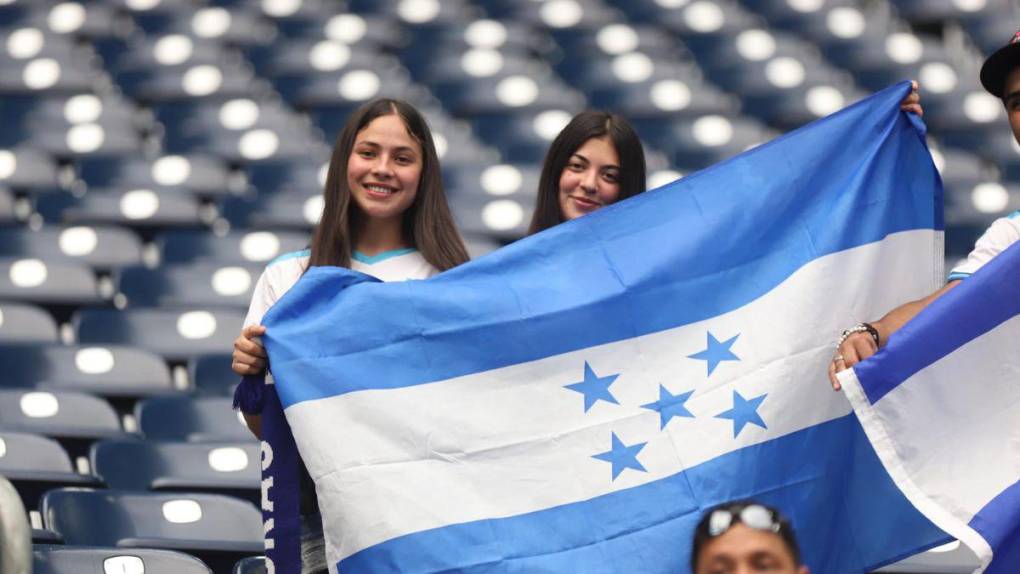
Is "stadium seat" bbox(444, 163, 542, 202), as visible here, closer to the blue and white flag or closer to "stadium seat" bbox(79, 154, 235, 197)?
"stadium seat" bbox(79, 154, 235, 197)

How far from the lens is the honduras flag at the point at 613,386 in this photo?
11.1 feet

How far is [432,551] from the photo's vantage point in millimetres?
3303

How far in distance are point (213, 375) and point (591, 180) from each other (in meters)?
2.45

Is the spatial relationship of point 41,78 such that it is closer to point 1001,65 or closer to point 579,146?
point 579,146

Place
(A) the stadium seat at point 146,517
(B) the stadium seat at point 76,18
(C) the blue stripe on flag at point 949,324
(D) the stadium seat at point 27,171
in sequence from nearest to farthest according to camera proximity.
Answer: (C) the blue stripe on flag at point 949,324, (A) the stadium seat at point 146,517, (D) the stadium seat at point 27,171, (B) the stadium seat at point 76,18

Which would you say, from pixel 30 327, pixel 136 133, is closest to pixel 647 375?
pixel 30 327

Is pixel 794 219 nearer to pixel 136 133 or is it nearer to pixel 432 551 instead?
pixel 432 551

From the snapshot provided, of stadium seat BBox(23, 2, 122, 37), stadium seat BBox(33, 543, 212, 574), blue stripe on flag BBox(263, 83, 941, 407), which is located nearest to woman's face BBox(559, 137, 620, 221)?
blue stripe on flag BBox(263, 83, 941, 407)

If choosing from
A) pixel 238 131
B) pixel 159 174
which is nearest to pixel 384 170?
pixel 159 174

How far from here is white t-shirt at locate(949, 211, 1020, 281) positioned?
3553 millimetres

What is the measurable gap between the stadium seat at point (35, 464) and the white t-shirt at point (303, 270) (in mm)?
1105

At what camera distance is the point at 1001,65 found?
141 inches

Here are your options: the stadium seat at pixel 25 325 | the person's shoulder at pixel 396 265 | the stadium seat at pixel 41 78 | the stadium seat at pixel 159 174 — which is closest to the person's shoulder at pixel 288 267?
the person's shoulder at pixel 396 265

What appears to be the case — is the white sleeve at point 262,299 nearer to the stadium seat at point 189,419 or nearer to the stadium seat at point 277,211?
the stadium seat at point 189,419
